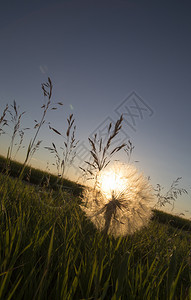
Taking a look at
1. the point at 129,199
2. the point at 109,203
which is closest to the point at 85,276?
the point at 109,203

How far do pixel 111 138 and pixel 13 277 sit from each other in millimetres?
1167

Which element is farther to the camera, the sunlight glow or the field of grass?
the sunlight glow

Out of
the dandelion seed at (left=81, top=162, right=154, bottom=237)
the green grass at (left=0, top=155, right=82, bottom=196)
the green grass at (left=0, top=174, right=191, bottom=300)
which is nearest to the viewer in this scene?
the green grass at (left=0, top=174, right=191, bottom=300)

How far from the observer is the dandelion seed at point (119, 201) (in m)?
1.71

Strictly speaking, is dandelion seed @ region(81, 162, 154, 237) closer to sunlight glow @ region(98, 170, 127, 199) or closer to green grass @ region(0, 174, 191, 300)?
sunlight glow @ region(98, 170, 127, 199)

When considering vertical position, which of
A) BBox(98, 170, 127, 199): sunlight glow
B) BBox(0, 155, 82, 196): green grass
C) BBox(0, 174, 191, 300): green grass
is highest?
BBox(98, 170, 127, 199): sunlight glow

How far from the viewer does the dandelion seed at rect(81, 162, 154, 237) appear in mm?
1711

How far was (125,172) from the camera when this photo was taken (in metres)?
1.93

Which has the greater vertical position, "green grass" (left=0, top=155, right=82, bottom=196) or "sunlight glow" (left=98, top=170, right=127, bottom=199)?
"sunlight glow" (left=98, top=170, right=127, bottom=199)

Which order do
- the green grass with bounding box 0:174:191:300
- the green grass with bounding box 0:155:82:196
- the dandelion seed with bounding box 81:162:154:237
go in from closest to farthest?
1. the green grass with bounding box 0:174:191:300
2. the dandelion seed with bounding box 81:162:154:237
3. the green grass with bounding box 0:155:82:196

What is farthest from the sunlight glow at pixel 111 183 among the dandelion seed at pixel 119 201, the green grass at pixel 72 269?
the green grass at pixel 72 269

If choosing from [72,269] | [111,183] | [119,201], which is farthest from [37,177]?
[72,269]

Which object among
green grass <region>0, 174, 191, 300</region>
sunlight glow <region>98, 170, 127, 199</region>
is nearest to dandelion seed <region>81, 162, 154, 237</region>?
sunlight glow <region>98, 170, 127, 199</region>

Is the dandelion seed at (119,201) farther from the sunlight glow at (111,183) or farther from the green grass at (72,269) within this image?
the green grass at (72,269)
